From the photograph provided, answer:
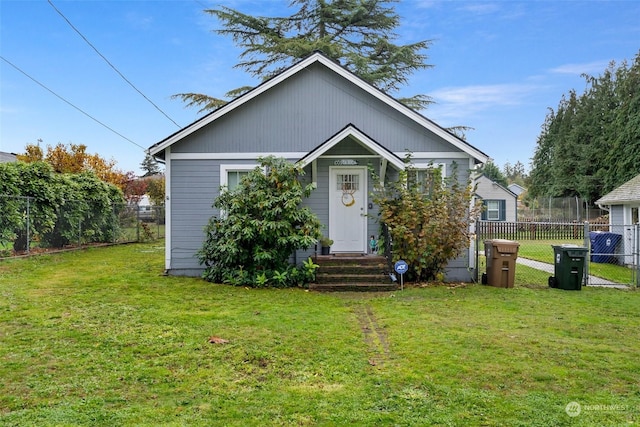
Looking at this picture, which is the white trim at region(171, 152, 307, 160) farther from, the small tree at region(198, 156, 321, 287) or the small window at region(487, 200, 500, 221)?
the small window at region(487, 200, 500, 221)

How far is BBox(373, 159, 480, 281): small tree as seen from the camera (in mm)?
9344

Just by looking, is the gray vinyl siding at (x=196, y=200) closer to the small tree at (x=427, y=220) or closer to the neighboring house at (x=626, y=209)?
the small tree at (x=427, y=220)

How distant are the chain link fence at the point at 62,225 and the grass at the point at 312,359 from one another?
4887 millimetres

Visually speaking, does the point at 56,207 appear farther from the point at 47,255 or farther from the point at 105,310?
the point at 105,310

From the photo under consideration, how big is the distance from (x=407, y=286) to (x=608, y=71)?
37.5m

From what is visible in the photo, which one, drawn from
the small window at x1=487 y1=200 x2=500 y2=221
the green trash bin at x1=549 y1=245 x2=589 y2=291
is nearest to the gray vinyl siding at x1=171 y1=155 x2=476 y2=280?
the green trash bin at x1=549 y1=245 x2=589 y2=291

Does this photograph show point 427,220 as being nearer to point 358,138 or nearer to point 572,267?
point 358,138

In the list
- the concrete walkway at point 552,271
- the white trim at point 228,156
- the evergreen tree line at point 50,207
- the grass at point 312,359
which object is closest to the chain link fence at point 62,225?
the evergreen tree line at point 50,207

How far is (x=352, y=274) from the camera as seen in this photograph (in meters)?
9.50

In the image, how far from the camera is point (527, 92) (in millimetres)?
22562

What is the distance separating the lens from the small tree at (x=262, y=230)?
9.18 metres

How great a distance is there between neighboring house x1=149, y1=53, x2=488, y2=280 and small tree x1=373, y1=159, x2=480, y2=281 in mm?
746

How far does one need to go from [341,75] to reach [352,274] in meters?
5.33

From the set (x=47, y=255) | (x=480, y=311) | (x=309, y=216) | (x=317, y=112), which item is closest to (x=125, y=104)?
(x=47, y=255)
